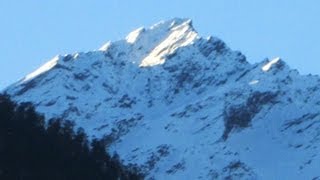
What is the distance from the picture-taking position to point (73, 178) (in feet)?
301

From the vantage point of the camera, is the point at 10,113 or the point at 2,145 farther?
the point at 10,113

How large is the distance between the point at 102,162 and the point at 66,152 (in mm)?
4021

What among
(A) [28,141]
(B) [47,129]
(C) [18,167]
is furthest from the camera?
(B) [47,129]

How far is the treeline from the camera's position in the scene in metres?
88.4

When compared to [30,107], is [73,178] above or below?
below

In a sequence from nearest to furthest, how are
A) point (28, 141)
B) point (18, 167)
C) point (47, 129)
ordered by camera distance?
1. point (18, 167)
2. point (28, 141)
3. point (47, 129)

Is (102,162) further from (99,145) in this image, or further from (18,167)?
(18,167)

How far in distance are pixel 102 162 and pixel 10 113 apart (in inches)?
247

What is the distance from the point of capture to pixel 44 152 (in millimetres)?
93188

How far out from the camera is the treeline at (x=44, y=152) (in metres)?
88.4

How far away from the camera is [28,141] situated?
3676 inches

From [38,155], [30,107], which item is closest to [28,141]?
[38,155]

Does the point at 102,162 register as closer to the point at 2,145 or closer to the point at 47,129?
the point at 47,129

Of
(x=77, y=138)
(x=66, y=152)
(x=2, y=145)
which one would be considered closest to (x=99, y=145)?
(x=77, y=138)
